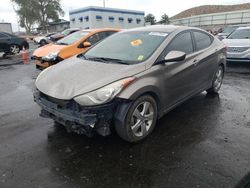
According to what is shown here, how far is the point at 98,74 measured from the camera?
3.22 m

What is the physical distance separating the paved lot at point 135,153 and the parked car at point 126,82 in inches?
12.8

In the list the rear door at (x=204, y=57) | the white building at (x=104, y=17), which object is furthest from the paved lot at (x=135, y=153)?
the white building at (x=104, y=17)

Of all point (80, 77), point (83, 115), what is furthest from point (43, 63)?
point (83, 115)

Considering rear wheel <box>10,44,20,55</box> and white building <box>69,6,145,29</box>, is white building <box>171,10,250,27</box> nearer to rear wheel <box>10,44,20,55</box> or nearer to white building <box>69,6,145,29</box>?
white building <box>69,6,145,29</box>

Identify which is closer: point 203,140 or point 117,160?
point 117,160

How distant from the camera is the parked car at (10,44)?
1291 cm

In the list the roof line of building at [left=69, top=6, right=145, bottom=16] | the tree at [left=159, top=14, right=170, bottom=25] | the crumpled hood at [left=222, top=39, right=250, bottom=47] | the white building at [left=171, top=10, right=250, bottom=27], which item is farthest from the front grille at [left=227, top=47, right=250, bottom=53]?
the tree at [left=159, top=14, right=170, bottom=25]

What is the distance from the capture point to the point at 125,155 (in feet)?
10.1

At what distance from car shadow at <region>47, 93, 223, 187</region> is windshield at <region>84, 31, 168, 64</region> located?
4.13 ft

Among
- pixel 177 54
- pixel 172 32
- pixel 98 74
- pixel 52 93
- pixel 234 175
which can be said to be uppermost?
pixel 172 32

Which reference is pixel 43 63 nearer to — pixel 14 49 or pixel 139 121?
pixel 139 121

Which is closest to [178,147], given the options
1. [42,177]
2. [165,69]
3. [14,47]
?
[165,69]

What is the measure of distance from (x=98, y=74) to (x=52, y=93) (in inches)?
26.8

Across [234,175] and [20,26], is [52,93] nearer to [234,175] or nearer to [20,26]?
[234,175]
